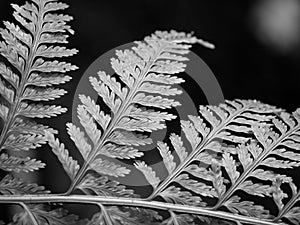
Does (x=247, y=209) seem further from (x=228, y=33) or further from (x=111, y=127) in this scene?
(x=228, y=33)

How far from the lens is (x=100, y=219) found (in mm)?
820

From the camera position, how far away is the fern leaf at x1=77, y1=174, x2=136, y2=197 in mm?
826

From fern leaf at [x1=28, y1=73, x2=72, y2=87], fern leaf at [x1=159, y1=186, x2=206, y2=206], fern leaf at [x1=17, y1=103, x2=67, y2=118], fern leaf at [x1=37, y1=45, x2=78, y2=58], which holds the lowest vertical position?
fern leaf at [x1=159, y1=186, x2=206, y2=206]

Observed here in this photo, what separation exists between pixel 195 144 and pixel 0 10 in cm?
153

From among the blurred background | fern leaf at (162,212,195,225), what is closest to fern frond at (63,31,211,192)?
fern leaf at (162,212,195,225)

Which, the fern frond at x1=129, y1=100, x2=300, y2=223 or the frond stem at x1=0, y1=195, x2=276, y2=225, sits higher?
the fern frond at x1=129, y1=100, x2=300, y2=223

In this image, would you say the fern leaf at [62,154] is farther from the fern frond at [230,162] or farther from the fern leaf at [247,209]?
the fern leaf at [247,209]

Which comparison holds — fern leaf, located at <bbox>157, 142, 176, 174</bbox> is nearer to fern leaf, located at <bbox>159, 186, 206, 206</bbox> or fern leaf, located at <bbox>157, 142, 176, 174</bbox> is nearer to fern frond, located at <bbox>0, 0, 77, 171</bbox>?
fern leaf, located at <bbox>159, 186, 206, 206</bbox>

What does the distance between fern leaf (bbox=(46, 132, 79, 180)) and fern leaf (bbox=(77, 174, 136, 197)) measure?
0.9 inches

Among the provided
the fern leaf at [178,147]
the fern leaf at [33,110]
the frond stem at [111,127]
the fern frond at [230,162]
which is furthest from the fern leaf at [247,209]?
the fern leaf at [33,110]

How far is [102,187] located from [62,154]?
81 mm

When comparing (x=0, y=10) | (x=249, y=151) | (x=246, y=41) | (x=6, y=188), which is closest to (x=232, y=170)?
(x=249, y=151)

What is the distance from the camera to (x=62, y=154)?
33.4 inches

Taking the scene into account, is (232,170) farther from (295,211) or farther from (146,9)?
(146,9)
